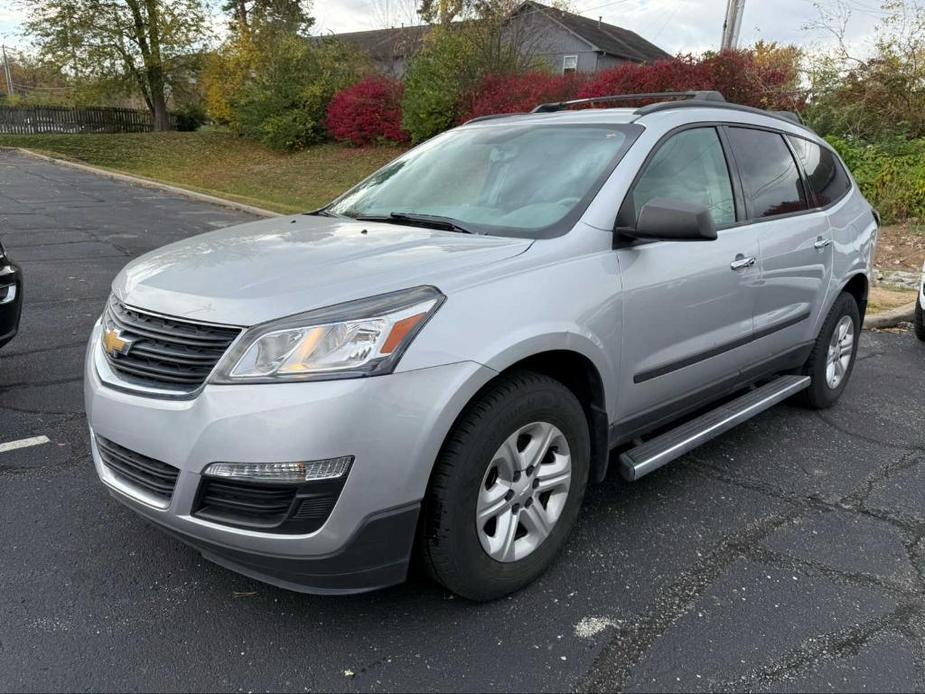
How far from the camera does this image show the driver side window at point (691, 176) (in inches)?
124

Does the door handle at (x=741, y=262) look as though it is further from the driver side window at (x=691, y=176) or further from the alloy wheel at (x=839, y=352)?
the alloy wheel at (x=839, y=352)

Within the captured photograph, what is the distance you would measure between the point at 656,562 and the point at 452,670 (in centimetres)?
103

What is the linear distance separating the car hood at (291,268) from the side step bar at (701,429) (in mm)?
1037

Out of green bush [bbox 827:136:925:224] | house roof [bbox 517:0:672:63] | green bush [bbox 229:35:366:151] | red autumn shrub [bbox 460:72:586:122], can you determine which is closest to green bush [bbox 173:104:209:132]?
green bush [bbox 229:35:366:151]

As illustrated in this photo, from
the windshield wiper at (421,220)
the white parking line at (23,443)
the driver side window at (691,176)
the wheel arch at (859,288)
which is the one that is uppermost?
the driver side window at (691,176)

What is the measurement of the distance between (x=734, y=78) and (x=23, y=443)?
12.9 m

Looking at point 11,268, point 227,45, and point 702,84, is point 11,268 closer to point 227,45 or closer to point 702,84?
point 702,84

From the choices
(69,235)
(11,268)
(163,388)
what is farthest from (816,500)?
(69,235)

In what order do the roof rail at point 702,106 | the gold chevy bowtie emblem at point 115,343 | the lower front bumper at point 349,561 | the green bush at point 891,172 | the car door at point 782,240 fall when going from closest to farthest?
the lower front bumper at point 349,561 < the gold chevy bowtie emblem at point 115,343 < the roof rail at point 702,106 < the car door at point 782,240 < the green bush at point 891,172

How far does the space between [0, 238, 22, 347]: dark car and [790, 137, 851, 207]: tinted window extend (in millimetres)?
4579

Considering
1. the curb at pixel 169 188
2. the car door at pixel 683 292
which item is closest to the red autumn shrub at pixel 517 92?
the curb at pixel 169 188

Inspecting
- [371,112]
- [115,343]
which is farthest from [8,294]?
[371,112]

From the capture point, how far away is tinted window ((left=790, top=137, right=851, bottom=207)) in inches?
169

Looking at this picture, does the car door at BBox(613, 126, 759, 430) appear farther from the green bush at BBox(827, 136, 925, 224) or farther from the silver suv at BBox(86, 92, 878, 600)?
Answer: the green bush at BBox(827, 136, 925, 224)
